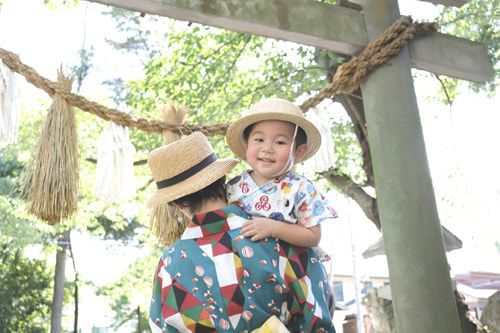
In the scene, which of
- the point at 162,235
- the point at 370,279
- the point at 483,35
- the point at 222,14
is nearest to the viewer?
the point at 222,14

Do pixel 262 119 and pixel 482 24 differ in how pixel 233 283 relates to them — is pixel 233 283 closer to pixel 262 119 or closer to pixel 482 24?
pixel 262 119

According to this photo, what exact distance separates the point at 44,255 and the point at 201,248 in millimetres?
14908

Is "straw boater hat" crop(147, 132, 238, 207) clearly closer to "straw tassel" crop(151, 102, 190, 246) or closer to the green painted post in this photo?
"straw tassel" crop(151, 102, 190, 246)

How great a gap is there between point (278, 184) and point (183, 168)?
340 mm

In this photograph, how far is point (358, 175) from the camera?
6.71 meters

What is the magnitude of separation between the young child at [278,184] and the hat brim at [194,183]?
0.10 m

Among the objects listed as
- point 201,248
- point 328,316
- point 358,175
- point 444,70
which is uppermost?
point 358,175

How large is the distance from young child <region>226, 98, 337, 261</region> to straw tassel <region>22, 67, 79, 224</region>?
3.26 ft

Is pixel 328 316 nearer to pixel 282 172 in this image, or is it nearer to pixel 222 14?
pixel 282 172

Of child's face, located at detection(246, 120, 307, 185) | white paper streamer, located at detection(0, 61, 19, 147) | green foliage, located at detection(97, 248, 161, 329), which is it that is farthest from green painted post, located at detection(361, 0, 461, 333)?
green foliage, located at detection(97, 248, 161, 329)

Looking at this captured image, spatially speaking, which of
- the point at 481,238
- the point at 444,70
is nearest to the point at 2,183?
the point at 444,70

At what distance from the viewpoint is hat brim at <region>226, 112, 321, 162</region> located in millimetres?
1590

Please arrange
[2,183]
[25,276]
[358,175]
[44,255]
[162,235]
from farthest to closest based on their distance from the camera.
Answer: [44,255], [25,276], [2,183], [358,175], [162,235]

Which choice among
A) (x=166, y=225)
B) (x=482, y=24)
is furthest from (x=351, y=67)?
(x=482, y=24)
